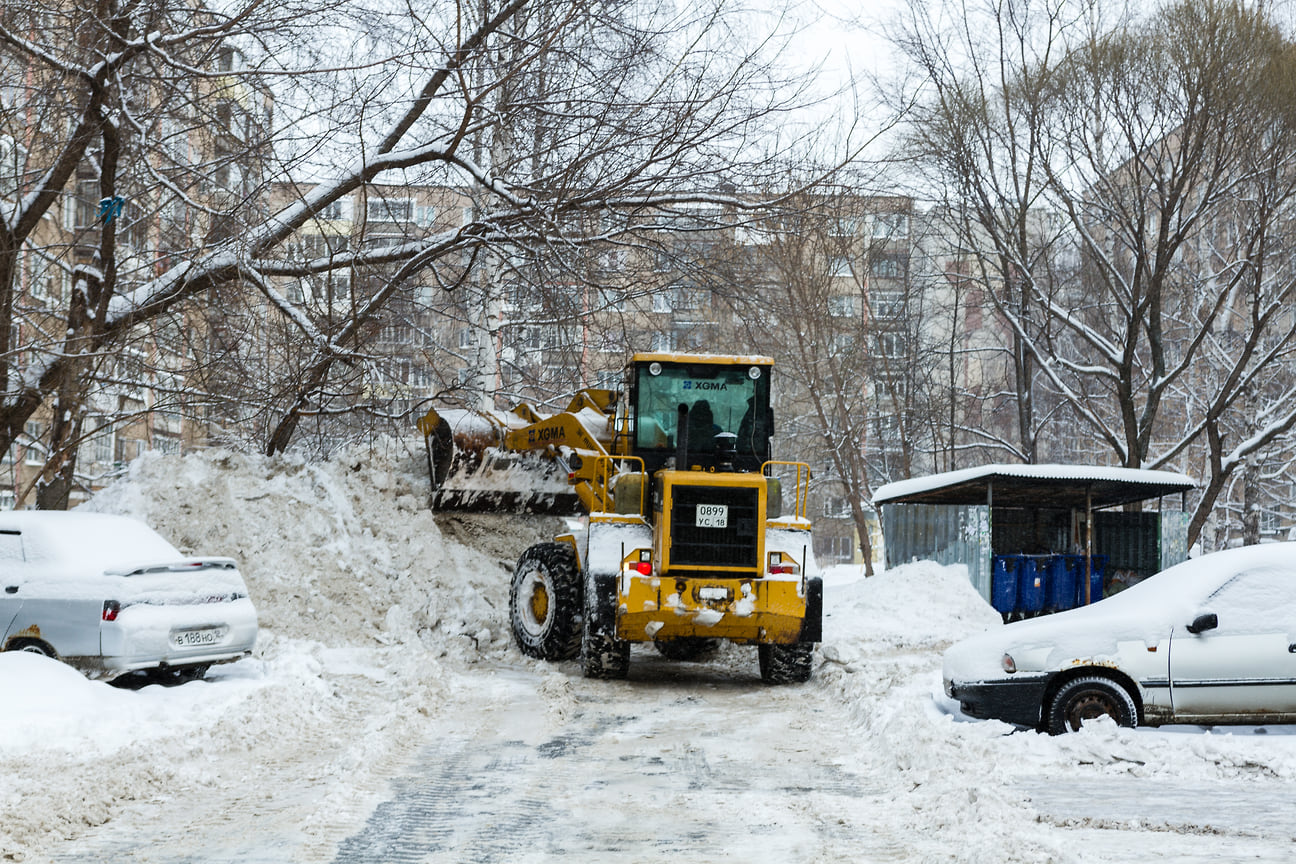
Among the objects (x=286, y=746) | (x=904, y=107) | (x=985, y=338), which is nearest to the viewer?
(x=286, y=746)

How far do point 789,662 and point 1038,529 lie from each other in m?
13.6

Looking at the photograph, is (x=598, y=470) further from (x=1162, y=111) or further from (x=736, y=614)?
(x=1162, y=111)

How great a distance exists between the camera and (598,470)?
14.8 metres

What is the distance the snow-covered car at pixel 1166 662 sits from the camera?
9.11 metres

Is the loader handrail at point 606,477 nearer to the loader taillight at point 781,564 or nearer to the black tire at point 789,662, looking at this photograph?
the loader taillight at point 781,564

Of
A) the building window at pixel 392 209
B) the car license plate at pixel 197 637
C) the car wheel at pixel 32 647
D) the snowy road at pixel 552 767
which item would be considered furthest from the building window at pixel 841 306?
the car wheel at pixel 32 647

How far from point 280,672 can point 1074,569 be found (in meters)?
15.5

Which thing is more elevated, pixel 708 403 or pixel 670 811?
pixel 708 403

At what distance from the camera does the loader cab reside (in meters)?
13.8

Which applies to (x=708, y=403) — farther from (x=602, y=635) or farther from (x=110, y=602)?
(x=110, y=602)

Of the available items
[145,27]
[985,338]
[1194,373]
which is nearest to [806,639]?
[145,27]

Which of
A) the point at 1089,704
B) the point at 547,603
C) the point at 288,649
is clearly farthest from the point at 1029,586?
the point at 288,649

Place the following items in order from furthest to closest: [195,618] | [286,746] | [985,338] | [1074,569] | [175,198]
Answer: [985,338]
[1074,569]
[175,198]
[195,618]
[286,746]

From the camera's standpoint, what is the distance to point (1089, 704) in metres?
9.19
